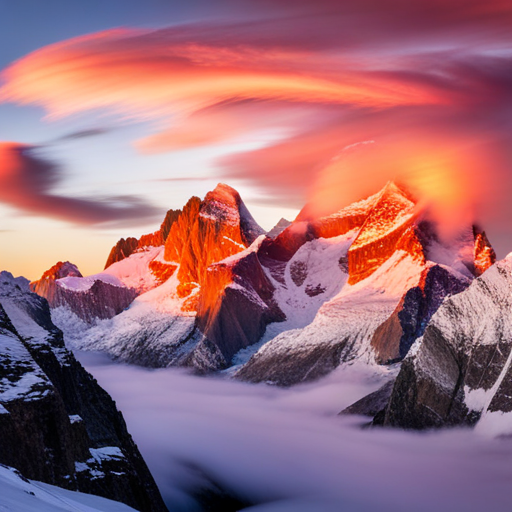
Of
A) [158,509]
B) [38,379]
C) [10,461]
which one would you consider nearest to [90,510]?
[10,461]

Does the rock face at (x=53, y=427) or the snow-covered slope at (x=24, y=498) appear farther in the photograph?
the rock face at (x=53, y=427)

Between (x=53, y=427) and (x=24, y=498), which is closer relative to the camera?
(x=24, y=498)

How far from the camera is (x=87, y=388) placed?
197000 mm

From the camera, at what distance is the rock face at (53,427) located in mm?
123000

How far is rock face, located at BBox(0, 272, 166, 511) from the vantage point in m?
123

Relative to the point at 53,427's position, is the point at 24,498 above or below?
above

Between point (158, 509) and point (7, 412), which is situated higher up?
point (7, 412)

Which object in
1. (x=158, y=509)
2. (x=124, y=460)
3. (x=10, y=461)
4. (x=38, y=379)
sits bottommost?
(x=158, y=509)

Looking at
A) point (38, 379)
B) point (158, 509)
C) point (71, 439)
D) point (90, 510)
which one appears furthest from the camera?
point (158, 509)

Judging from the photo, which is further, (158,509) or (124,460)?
(158,509)

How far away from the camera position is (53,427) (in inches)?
A: 5064

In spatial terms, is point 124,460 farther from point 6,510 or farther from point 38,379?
point 6,510

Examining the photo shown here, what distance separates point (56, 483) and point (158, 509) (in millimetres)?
58633

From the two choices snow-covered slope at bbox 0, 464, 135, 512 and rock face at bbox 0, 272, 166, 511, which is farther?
rock face at bbox 0, 272, 166, 511
